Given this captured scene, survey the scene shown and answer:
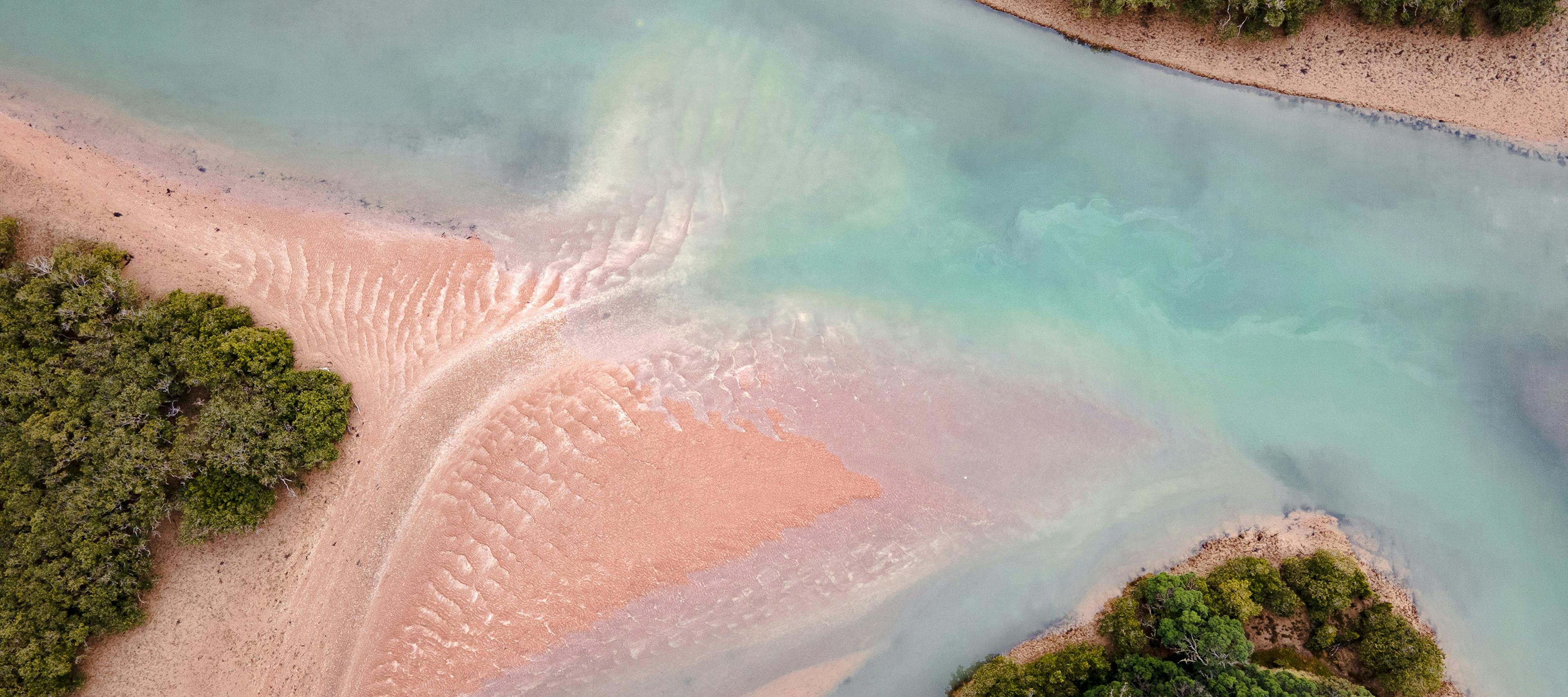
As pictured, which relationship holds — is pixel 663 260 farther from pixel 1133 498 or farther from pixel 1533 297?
pixel 1533 297

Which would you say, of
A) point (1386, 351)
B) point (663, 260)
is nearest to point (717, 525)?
point (663, 260)

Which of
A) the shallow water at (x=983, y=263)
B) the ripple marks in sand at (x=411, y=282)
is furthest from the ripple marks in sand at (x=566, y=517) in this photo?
the ripple marks in sand at (x=411, y=282)

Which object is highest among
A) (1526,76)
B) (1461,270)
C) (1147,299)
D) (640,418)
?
(1526,76)

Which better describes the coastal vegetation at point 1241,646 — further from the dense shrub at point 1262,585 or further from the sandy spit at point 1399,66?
the sandy spit at point 1399,66

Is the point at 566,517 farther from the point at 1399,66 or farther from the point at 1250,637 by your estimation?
the point at 1399,66

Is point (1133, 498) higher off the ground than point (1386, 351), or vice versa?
point (1386, 351)

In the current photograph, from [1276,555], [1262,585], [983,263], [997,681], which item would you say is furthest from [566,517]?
[1276,555]

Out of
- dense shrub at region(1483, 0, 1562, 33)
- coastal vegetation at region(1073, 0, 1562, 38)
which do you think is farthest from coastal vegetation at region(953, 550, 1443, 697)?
dense shrub at region(1483, 0, 1562, 33)
